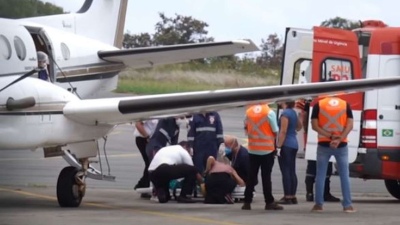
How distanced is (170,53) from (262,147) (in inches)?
155

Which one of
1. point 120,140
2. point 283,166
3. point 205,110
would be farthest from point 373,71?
point 120,140

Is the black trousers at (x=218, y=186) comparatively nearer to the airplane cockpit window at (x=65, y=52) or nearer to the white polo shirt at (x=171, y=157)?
the white polo shirt at (x=171, y=157)

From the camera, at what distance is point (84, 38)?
16.7m

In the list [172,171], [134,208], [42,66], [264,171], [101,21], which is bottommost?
[134,208]

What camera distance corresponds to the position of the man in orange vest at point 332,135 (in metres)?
12.4

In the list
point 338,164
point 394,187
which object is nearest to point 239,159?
point 338,164

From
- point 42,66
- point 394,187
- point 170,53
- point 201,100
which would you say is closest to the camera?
point 201,100

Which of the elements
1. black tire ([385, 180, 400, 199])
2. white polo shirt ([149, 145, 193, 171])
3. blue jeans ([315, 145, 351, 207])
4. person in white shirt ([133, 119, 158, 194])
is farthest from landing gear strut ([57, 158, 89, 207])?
black tire ([385, 180, 400, 199])

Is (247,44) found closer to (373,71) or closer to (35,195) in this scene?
(373,71)

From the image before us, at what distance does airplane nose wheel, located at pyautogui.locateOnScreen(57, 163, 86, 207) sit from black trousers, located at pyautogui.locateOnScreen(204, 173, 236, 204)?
6.03 ft

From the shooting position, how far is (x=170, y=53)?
53.0 ft

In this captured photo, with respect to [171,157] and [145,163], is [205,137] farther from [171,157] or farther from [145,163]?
[145,163]

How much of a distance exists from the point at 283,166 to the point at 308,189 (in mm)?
868

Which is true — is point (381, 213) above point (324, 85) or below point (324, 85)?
below
